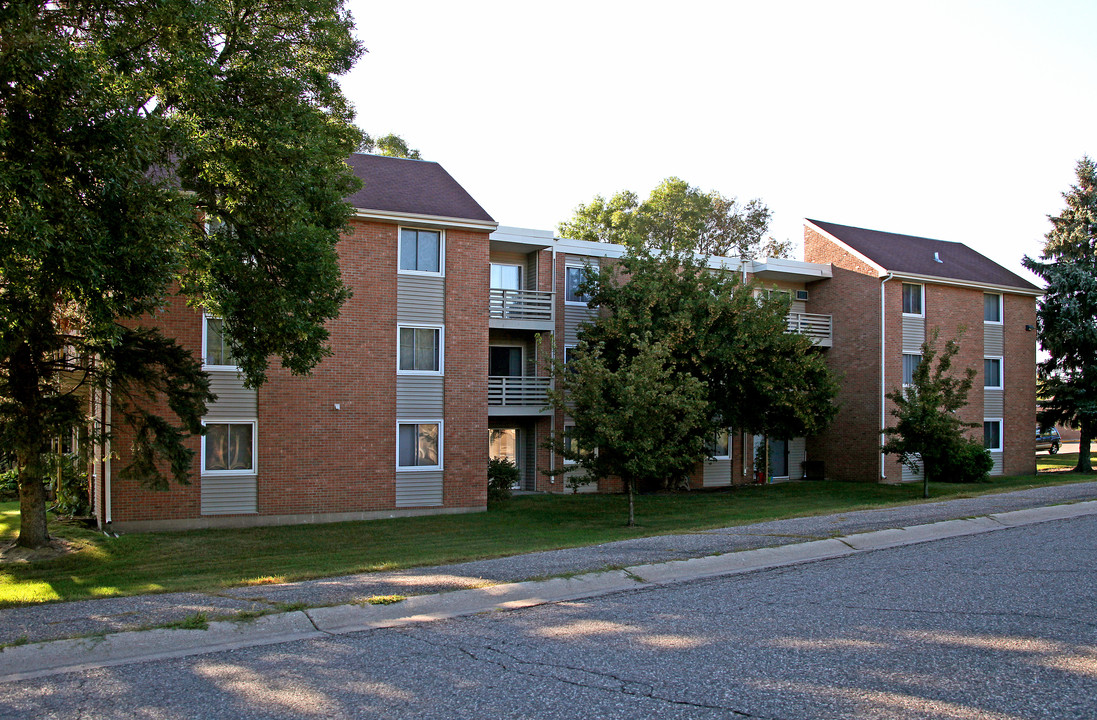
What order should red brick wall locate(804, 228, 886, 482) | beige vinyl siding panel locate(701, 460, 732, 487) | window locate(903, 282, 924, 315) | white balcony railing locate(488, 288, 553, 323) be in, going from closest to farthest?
white balcony railing locate(488, 288, 553, 323) → beige vinyl siding panel locate(701, 460, 732, 487) → red brick wall locate(804, 228, 886, 482) → window locate(903, 282, 924, 315)

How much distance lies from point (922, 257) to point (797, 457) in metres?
9.57

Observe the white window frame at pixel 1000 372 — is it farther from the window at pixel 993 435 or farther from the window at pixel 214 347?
the window at pixel 214 347

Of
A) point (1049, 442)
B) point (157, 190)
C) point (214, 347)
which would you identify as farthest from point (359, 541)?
point (1049, 442)

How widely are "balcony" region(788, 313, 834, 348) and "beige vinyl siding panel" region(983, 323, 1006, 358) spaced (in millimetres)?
6668

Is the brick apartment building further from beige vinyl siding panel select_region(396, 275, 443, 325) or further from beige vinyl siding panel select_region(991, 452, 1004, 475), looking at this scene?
beige vinyl siding panel select_region(991, 452, 1004, 475)

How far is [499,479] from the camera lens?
23.1 metres

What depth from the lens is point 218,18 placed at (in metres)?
11.8

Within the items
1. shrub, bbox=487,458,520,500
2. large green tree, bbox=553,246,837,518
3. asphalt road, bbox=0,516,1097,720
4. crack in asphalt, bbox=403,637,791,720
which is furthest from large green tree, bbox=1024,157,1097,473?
crack in asphalt, bbox=403,637,791,720

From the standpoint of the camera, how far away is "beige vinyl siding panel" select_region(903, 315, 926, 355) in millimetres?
28781

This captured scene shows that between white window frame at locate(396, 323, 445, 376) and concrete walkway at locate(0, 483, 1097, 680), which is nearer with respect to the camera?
concrete walkway at locate(0, 483, 1097, 680)

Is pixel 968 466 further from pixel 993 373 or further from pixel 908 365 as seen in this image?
pixel 993 373

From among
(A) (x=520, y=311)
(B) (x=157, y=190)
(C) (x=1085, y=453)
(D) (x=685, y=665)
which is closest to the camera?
(D) (x=685, y=665)

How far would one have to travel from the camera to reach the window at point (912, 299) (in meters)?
28.9

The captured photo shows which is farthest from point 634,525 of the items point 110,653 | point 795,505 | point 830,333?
point 830,333
